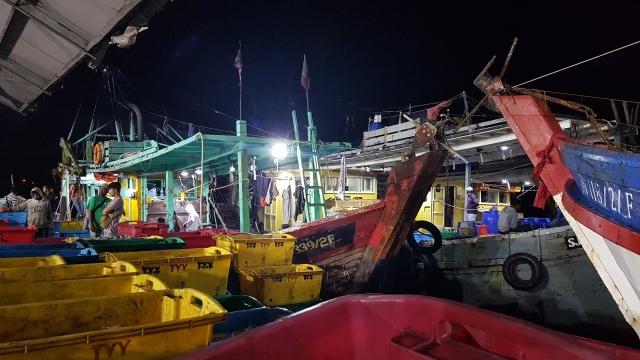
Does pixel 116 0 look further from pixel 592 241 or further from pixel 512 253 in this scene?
pixel 512 253

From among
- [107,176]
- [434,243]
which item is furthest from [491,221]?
[107,176]

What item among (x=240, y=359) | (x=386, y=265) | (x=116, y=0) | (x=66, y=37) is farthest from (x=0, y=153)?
(x=240, y=359)

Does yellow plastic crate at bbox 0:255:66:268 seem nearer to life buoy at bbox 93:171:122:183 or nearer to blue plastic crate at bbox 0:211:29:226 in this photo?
blue plastic crate at bbox 0:211:29:226

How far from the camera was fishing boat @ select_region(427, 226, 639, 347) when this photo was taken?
5852 mm

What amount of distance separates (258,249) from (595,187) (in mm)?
4215

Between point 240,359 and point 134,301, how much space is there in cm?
133

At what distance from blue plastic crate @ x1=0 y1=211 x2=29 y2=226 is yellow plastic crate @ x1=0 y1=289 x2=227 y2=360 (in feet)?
32.0

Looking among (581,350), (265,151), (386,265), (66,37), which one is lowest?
(386,265)

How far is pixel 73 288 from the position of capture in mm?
2982

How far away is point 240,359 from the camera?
173cm

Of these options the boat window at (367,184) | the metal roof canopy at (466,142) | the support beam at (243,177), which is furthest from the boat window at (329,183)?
the support beam at (243,177)

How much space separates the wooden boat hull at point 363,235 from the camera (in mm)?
6406

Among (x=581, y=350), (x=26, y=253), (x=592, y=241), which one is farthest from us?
(x=26, y=253)

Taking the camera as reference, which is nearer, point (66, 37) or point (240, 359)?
→ point (240, 359)
